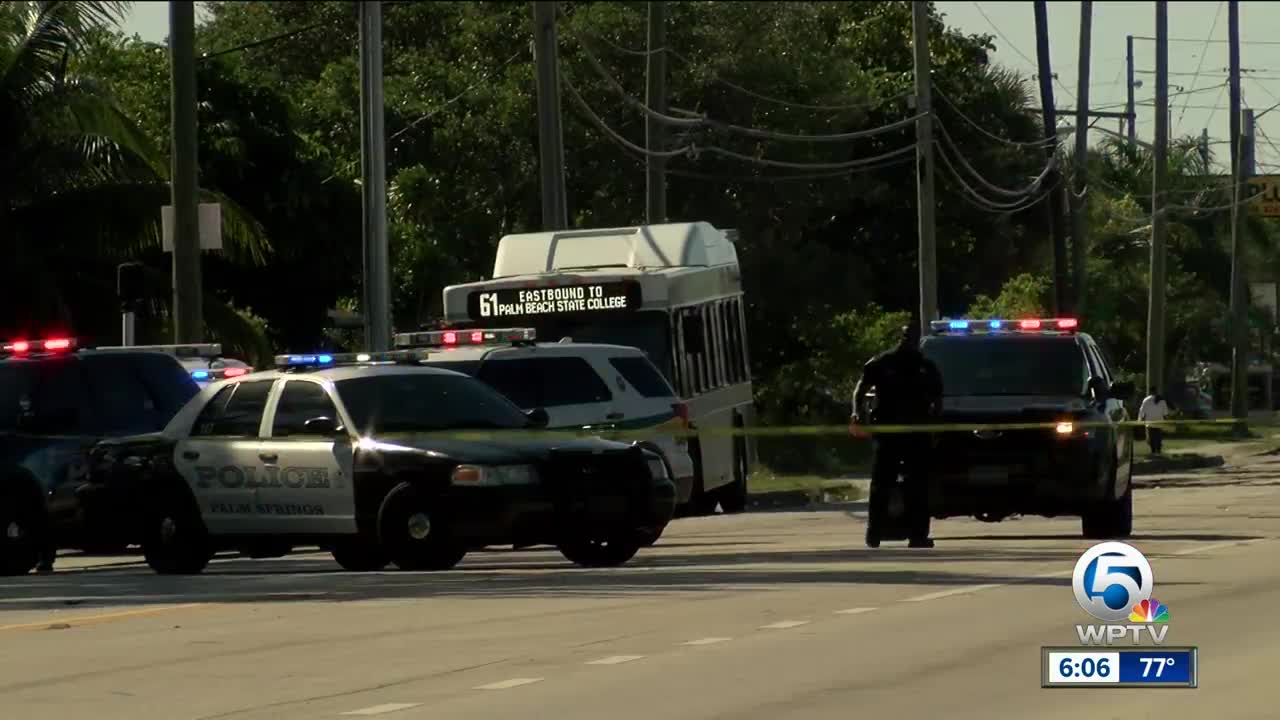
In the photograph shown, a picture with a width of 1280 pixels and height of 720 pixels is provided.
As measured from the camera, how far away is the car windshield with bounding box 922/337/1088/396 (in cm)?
2283

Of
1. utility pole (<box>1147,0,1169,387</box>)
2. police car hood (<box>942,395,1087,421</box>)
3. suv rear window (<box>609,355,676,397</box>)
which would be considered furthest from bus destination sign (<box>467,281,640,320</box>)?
utility pole (<box>1147,0,1169,387</box>)

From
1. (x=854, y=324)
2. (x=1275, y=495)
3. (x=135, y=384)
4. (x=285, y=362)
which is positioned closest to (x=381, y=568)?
(x=285, y=362)

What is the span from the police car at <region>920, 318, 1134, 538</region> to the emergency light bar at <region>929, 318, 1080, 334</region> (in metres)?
0.25

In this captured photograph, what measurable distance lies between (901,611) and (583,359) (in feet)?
32.8

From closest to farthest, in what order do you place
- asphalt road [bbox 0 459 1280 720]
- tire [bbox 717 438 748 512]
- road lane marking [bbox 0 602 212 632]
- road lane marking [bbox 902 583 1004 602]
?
asphalt road [bbox 0 459 1280 720], road lane marking [bbox 0 602 212 632], road lane marking [bbox 902 583 1004 602], tire [bbox 717 438 748 512]

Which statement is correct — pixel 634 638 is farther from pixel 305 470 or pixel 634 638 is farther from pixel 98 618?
pixel 305 470

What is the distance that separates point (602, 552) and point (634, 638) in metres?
6.02

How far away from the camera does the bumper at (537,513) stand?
17938 mm

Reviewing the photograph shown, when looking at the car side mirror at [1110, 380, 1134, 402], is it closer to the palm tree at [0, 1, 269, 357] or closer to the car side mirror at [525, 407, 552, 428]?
the car side mirror at [525, 407, 552, 428]

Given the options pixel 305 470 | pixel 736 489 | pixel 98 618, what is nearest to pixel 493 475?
pixel 305 470

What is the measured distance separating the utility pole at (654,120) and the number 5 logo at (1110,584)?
2756 cm

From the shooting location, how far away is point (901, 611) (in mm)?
14344

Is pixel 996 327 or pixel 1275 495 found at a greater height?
pixel 996 327

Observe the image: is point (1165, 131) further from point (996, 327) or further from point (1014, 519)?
point (996, 327)
